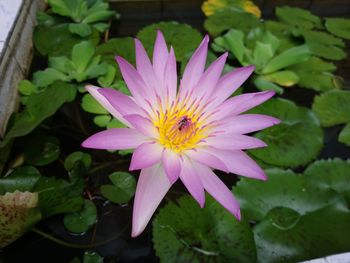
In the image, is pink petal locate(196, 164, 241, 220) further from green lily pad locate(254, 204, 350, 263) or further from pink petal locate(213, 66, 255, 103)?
green lily pad locate(254, 204, 350, 263)

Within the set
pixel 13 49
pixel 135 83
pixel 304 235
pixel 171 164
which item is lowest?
pixel 304 235

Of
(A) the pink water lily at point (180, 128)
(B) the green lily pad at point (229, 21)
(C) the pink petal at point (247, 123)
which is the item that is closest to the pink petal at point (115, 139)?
(A) the pink water lily at point (180, 128)

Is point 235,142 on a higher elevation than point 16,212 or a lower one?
higher

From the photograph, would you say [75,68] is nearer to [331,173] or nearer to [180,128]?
[180,128]

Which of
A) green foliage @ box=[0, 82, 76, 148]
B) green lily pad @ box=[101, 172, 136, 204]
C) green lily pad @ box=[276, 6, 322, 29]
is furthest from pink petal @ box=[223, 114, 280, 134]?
green lily pad @ box=[276, 6, 322, 29]

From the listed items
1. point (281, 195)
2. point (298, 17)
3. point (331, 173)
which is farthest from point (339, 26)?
Result: point (281, 195)

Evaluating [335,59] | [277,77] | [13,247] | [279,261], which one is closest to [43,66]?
[13,247]

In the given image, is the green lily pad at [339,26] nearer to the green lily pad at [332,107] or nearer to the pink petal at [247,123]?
the green lily pad at [332,107]
